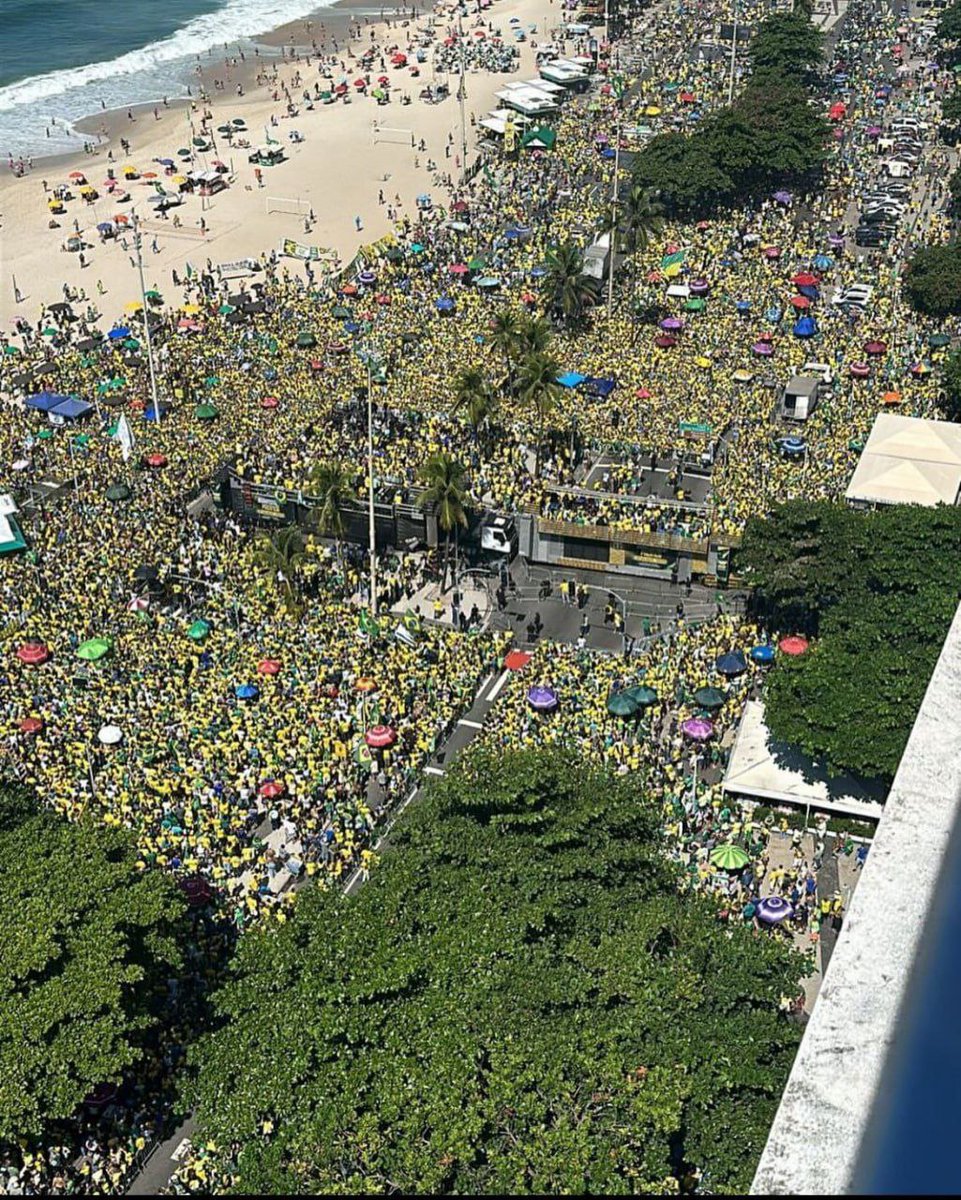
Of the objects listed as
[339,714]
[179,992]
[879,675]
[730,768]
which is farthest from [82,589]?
[879,675]

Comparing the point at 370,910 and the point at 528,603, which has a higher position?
the point at 370,910

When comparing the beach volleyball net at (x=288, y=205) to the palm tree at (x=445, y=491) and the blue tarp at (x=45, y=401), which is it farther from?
the palm tree at (x=445, y=491)

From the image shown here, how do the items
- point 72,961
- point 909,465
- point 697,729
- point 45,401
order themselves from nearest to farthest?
point 72,961
point 697,729
point 909,465
point 45,401

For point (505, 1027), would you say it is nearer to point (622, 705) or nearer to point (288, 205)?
point (622, 705)

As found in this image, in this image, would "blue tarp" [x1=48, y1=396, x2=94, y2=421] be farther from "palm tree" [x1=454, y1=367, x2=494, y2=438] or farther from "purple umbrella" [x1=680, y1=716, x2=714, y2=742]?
"purple umbrella" [x1=680, y1=716, x2=714, y2=742]

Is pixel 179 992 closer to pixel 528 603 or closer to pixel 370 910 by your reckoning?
pixel 370 910

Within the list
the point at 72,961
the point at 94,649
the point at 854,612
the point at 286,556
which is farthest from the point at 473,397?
the point at 72,961
